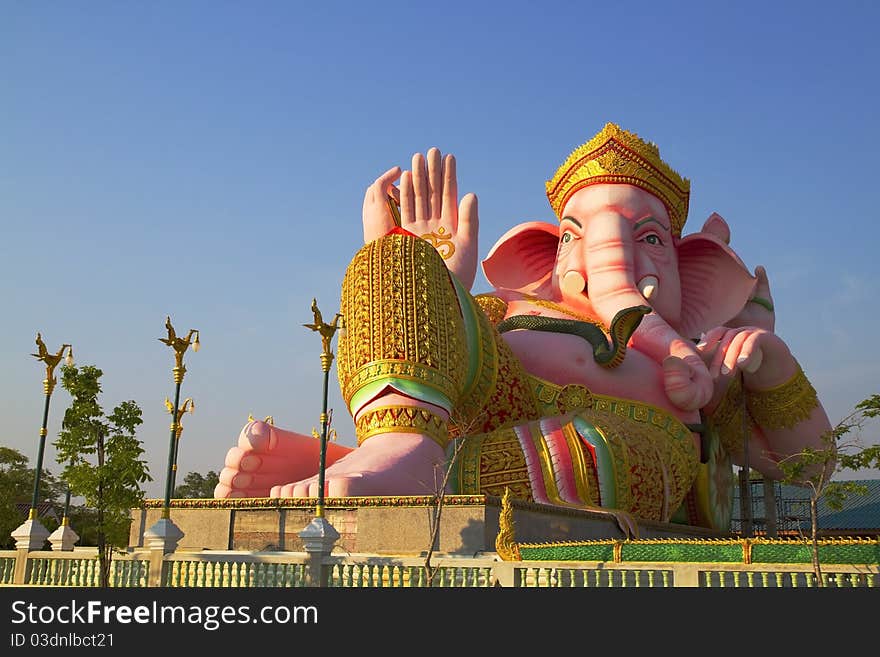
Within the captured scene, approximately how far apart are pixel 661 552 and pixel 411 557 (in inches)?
105

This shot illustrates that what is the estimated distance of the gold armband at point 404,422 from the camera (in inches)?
474

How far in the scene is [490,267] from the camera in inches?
741

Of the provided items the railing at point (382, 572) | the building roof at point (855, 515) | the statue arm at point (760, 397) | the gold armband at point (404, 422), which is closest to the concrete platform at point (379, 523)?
the railing at point (382, 572)

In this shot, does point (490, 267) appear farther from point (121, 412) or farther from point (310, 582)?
point (310, 582)

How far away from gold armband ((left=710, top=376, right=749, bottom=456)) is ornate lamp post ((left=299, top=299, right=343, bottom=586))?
761 centimetres

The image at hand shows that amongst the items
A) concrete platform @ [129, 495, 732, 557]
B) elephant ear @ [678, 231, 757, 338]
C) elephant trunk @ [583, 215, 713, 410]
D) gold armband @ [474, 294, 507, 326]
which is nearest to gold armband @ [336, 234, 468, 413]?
concrete platform @ [129, 495, 732, 557]

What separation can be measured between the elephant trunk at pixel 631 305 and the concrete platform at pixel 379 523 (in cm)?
253

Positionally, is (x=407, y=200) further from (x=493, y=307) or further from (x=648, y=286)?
(x=648, y=286)

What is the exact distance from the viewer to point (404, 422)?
39.5 ft

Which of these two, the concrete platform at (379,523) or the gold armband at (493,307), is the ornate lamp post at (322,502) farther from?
the gold armband at (493,307)

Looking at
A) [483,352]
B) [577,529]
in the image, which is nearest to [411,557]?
[577,529]

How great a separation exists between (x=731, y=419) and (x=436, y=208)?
22.1ft

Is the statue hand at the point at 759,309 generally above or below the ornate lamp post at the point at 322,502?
above

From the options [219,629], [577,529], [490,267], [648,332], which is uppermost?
[490,267]
